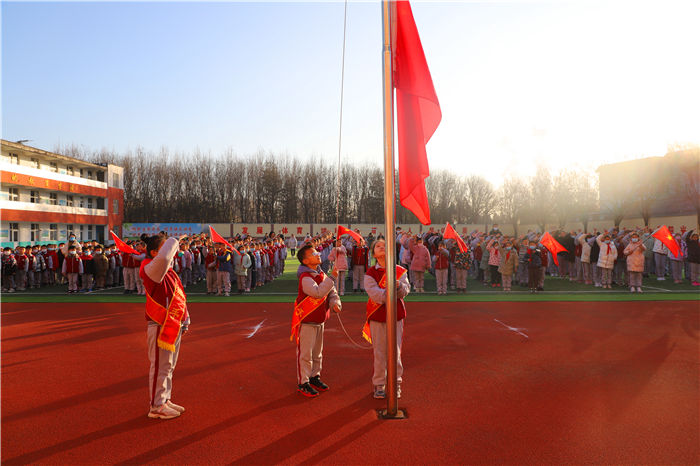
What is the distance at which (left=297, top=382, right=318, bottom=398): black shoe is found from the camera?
5.97 meters

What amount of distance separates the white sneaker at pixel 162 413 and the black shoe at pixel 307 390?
160 centimetres

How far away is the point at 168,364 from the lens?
5359mm

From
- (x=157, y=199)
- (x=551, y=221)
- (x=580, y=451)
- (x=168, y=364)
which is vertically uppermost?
(x=157, y=199)

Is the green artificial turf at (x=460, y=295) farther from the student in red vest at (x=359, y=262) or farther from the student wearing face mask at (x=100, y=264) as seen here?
the student wearing face mask at (x=100, y=264)

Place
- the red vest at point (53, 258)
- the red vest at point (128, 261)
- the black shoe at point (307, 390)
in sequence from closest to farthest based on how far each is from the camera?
the black shoe at point (307, 390)
the red vest at point (128, 261)
the red vest at point (53, 258)

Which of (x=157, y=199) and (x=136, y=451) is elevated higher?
(x=157, y=199)

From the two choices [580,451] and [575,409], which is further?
[575,409]

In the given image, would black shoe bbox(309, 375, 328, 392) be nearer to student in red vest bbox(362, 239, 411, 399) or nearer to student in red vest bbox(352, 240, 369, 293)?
student in red vest bbox(362, 239, 411, 399)

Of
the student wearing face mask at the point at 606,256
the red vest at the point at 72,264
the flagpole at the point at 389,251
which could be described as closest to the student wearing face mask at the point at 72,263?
the red vest at the point at 72,264

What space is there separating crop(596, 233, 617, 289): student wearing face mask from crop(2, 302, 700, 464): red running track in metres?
7.11

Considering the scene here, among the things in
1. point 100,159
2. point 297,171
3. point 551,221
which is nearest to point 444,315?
point 551,221

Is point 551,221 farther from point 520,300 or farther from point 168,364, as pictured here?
point 168,364

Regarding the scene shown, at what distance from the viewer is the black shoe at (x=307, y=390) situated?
5973 millimetres

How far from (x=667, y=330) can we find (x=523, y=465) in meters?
8.20
